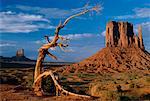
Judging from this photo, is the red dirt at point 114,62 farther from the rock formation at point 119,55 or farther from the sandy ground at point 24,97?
the sandy ground at point 24,97

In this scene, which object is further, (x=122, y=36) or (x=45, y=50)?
(x=122, y=36)

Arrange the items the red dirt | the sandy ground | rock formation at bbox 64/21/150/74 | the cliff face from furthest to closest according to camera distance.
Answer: the cliff face, rock formation at bbox 64/21/150/74, the red dirt, the sandy ground

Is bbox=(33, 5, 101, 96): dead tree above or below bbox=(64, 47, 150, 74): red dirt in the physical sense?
below

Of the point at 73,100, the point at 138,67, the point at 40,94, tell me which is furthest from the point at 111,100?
the point at 138,67

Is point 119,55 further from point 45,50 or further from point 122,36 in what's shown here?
point 45,50

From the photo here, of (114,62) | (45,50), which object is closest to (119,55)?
(114,62)

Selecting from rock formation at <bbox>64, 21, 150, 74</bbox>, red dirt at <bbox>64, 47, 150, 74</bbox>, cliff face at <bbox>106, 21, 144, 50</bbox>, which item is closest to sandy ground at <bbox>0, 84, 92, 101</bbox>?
rock formation at <bbox>64, 21, 150, 74</bbox>

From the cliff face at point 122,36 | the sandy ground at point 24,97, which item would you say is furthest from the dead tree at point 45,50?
the cliff face at point 122,36

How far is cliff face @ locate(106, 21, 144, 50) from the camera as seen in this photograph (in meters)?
110

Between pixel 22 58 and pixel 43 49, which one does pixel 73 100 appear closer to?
pixel 43 49

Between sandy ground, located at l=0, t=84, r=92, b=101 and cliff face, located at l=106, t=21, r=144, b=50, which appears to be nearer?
sandy ground, located at l=0, t=84, r=92, b=101

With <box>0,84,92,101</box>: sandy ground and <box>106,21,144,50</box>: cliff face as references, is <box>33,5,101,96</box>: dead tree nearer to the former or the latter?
<box>0,84,92,101</box>: sandy ground

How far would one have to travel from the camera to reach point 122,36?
11350cm

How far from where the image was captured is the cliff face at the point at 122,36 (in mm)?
109688
